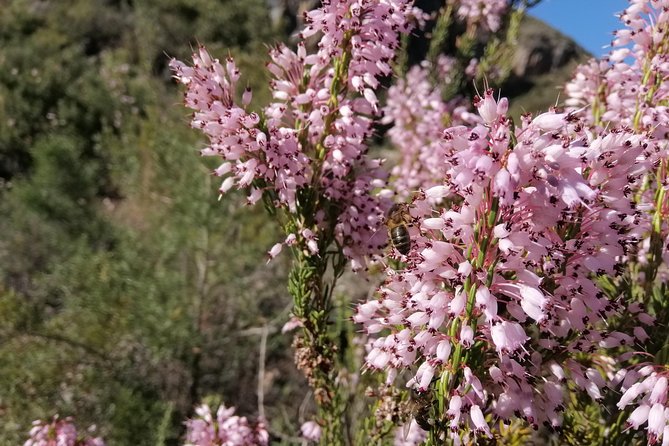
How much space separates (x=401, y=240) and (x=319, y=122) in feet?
1.86

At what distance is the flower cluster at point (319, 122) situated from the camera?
201cm

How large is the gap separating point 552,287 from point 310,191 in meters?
0.97

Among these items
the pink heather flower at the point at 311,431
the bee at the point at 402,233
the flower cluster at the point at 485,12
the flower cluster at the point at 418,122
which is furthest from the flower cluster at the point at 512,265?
the flower cluster at the point at 485,12

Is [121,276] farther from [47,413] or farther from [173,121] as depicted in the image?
[173,121]

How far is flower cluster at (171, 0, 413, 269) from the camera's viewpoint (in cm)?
201

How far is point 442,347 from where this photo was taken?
152 cm

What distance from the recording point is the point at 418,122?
5.11 m

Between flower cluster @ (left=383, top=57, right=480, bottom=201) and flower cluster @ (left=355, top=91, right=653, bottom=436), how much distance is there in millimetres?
2426

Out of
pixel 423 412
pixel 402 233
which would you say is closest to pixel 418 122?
pixel 402 233

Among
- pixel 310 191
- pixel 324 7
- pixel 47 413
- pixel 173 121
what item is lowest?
pixel 47 413

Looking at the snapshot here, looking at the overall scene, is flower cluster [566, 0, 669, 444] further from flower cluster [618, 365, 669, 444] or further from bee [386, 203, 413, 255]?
bee [386, 203, 413, 255]

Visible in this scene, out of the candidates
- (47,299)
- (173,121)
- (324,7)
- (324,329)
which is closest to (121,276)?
(47,299)

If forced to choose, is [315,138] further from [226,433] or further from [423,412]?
[226,433]

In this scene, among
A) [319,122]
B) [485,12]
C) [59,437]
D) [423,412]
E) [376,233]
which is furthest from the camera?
[485,12]
